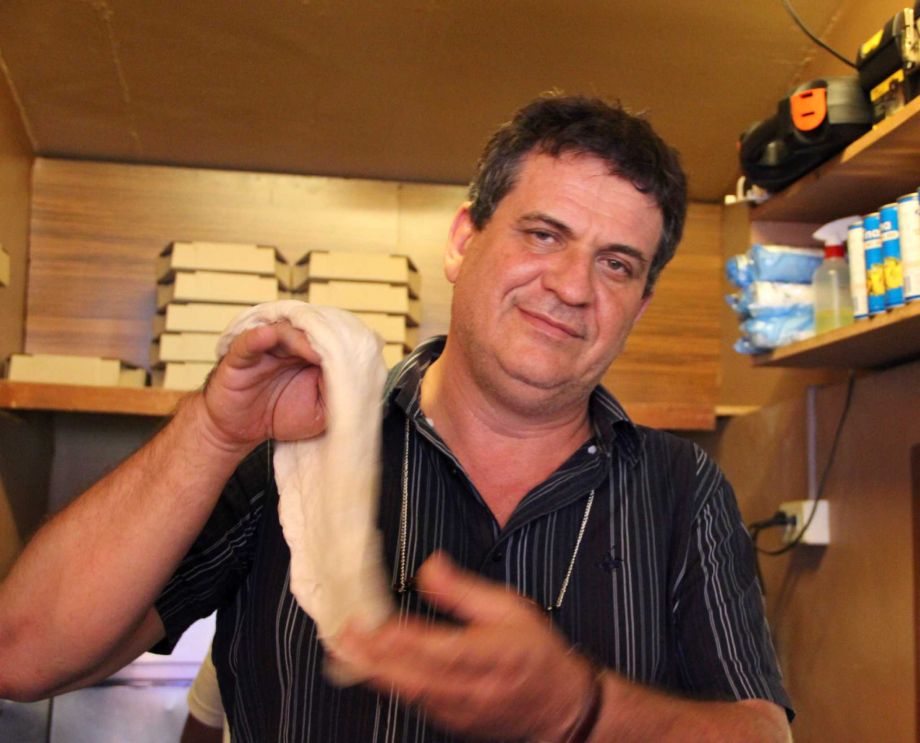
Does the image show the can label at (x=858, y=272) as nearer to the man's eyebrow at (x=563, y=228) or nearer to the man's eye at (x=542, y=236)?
the man's eyebrow at (x=563, y=228)

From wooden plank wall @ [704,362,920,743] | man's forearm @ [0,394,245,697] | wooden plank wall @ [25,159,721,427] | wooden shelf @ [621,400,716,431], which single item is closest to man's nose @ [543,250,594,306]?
man's forearm @ [0,394,245,697]

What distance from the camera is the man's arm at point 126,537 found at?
39.1 inches

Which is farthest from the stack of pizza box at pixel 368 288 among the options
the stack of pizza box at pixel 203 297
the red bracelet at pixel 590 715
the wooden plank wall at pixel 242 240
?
the red bracelet at pixel 590 715

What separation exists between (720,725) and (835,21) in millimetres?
1496

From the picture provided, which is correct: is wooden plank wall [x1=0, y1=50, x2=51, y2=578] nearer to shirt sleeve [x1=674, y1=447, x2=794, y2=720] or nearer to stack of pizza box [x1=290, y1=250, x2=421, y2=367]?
stack of pizza box [x1=290, y1=250, x2=421, y2=367]

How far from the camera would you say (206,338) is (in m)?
2.22

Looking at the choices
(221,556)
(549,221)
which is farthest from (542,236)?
(221,556)

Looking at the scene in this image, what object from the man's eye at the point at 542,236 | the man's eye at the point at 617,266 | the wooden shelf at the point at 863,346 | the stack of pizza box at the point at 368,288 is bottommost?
the wooden shelf at the point at 863,346

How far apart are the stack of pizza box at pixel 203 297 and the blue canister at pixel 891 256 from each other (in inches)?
50.7

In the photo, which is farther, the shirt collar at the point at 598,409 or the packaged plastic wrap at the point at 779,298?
the packaged plastic wrap at the point at 779,298

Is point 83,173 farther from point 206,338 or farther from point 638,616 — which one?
point 638,616

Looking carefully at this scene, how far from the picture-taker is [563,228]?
126cm

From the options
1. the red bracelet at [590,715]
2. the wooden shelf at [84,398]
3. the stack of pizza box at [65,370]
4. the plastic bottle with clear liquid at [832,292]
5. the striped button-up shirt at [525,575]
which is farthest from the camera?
the stack of pizza box at [65,370]

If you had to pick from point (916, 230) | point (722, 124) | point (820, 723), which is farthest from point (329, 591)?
point (722, 124)
